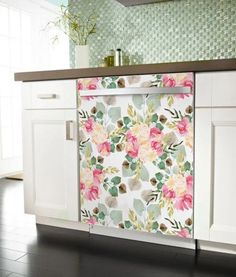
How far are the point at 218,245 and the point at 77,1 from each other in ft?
5.91

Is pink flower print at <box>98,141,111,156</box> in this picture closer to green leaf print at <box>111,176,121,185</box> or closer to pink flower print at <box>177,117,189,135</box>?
green leaf print at <box>111,176,121,185</box>

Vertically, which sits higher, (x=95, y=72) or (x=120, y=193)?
(x=95, y=72)

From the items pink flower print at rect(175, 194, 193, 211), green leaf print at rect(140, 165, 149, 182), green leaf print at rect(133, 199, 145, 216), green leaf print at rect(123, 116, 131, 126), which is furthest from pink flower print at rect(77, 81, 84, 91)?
pink flower print at rect(175, 194, 193, 211)

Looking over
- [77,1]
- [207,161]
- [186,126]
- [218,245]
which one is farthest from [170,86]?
[77,1]

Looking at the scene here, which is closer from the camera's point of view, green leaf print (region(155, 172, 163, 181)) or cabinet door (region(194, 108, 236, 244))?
cabinet door (region(194, 108, 236, 244))

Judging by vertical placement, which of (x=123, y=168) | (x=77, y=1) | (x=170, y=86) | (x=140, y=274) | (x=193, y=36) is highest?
(x=77, y=1)

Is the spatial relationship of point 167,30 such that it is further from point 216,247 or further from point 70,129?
point 216,247

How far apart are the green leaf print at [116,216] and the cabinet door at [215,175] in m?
0.39

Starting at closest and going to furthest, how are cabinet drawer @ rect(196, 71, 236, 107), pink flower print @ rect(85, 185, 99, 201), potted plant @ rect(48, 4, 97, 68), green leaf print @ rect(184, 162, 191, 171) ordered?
1. cabinet drawer @ rect(196, 71, 236, 107)
2. green leaf print @ rect(184, 162, 191, 171)
3. pink flower print @ rect(85, 185, 99, 201)
4. potted plant @ rect(48, 4, 97, 68)

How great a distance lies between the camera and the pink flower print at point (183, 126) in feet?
5.37

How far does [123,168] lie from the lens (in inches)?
70.3

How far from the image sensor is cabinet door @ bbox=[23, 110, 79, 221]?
192 centimetres

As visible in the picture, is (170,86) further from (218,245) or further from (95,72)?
(218,245)

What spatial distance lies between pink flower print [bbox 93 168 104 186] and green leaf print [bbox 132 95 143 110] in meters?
0.39
